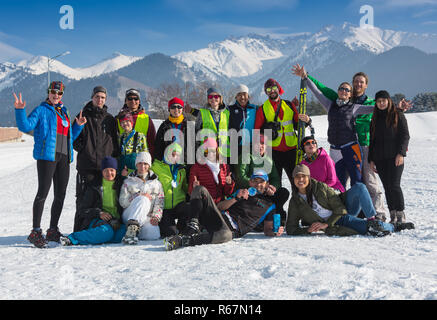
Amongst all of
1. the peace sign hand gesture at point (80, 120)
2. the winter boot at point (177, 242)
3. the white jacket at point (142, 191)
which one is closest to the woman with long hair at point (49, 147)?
the peace sign hand gesture at point (80, 120)

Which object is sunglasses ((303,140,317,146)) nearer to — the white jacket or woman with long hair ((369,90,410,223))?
woman with long hair ((369,90,410,223))

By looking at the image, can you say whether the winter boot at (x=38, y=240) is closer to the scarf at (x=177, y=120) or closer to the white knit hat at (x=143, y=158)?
the white knit hat at (x=143, y=158)

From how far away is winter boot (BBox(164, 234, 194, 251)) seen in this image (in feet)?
13.4

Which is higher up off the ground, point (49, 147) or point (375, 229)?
point (49, 147)

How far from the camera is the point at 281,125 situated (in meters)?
5.63

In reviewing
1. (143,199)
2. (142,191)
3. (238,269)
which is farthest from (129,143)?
(238,269)

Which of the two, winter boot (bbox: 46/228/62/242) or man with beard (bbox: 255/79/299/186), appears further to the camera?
man with beard (bbox: 255/79/299/186)

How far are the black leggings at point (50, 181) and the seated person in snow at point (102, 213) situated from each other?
32 cm

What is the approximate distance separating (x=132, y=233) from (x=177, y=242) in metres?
0.72

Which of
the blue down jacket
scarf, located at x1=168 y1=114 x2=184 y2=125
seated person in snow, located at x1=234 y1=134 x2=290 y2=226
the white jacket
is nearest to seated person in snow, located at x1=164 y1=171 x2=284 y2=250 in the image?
seated person in snow, located at x1=234 y1=134 x2=290 y2=226

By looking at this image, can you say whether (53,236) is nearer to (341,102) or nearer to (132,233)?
(132,233)

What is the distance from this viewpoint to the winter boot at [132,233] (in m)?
4.47

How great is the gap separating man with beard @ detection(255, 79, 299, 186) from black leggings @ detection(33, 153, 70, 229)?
2.91 meters
